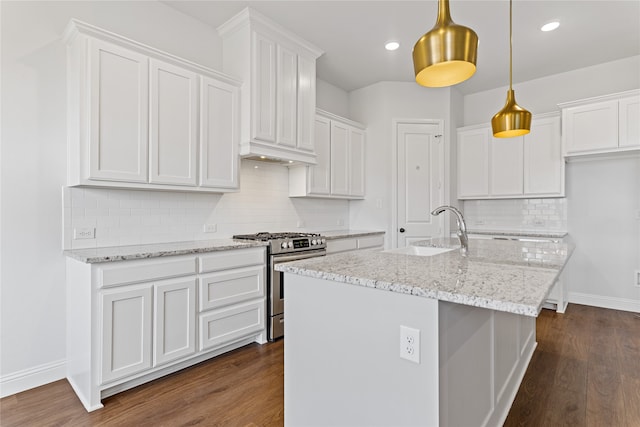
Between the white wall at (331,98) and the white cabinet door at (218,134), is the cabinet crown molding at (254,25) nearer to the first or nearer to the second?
the white cabinet door at (218,134)

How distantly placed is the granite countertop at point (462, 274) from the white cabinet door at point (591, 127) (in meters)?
2.52

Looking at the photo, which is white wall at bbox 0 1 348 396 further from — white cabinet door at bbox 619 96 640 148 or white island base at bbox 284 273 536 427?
white cabinet door at bbox 619 96 640 148

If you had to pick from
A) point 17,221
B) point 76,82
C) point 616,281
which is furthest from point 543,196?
point 17,221

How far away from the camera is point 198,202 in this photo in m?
3.11

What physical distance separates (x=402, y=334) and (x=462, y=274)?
1.15 feet

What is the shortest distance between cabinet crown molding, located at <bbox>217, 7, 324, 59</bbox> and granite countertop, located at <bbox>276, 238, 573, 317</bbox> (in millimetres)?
2382

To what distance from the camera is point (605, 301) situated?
4.06 m

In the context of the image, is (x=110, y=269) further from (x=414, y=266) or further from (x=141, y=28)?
(x=141, y=28)

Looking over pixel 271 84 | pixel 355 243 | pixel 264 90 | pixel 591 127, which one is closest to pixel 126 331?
pixel 264 90

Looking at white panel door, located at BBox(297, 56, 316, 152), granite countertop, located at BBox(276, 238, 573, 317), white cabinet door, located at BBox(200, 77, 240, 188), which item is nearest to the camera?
granite countertop, located at BBox(276, 238, 573, 317)

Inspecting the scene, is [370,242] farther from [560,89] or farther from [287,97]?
[560,89]

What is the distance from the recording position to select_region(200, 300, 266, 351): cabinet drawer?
255 cm

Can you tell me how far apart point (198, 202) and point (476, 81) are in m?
3.89

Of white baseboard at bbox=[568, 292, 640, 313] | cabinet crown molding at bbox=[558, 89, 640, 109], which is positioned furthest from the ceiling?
white baseboard at bbox=[568, 292, 640, 313]
